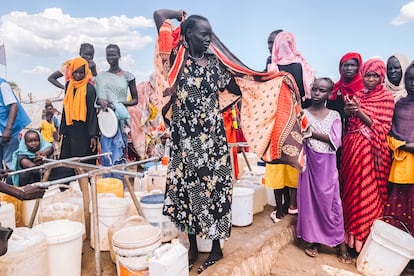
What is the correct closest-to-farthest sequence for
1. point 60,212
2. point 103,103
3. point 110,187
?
point 60,212 → point 110,187 → point 103,103

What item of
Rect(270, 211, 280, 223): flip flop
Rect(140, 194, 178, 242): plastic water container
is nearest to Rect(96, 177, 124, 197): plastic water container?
Rect(140, 194, 178, 242): plastic water container

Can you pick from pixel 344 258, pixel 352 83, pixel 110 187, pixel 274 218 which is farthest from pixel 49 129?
pixel 344 258

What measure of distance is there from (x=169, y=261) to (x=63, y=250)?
93cm

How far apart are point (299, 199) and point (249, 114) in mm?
1112

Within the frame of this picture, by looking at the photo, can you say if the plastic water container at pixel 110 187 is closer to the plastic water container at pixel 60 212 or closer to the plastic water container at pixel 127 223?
the plastic water container at pixel 60 212

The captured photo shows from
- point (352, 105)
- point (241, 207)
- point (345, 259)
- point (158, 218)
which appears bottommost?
point (345, 259)

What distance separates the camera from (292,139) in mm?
3012

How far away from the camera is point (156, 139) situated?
7.01 metres

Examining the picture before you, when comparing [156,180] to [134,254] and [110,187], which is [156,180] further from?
[134,254]

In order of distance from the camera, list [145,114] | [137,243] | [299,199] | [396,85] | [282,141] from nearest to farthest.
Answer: [137,243] < [282,141] < [299,199] < [396,85] < [145,114]

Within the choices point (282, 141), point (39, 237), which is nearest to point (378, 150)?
point (282, 141)

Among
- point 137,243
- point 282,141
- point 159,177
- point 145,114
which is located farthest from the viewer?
point 145,114

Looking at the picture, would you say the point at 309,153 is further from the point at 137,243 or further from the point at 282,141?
the point at 137,243

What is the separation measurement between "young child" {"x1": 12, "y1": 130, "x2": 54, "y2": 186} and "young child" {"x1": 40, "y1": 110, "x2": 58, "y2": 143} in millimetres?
4488
